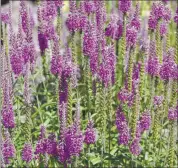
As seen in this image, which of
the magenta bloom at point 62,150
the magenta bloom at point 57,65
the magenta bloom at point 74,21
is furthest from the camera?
the magenta bloom at point 74,21

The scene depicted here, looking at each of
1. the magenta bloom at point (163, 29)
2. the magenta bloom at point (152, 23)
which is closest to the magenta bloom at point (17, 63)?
the magenta bloom at point (152, 23)

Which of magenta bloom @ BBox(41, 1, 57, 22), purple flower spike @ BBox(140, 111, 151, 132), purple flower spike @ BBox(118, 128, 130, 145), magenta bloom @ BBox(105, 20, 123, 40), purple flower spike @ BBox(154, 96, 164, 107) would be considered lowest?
purple flower spike @ BBox(118, 128, 130, 145)

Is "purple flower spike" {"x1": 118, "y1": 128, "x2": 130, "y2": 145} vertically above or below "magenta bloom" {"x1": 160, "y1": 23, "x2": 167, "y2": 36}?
below

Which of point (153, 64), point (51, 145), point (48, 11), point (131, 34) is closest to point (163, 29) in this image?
point (131, 34)

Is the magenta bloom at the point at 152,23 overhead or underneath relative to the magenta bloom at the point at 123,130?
overhead

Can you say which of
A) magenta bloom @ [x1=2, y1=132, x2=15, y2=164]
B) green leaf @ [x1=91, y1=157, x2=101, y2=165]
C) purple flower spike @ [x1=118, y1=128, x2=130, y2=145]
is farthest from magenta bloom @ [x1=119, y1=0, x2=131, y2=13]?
magenta bloom @ [x1=2, y1=132, x2=15, y2=164]

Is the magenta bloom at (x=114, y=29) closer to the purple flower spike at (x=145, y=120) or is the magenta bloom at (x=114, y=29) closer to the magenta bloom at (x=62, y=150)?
the purple flower spike at (x=145, y=120)

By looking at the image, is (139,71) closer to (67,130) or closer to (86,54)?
(86,54)

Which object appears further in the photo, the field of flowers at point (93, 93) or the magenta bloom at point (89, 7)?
the magenta bloom at point (89, 7)

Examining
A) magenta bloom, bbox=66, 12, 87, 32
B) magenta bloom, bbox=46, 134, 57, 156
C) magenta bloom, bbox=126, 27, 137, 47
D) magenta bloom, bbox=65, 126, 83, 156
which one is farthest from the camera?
magenta bloom, bbox=66, 12, 87, 32

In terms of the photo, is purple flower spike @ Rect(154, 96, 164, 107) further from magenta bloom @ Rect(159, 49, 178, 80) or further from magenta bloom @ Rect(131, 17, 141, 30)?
magenta bloom @ Rect(131, 17, 141, 30)

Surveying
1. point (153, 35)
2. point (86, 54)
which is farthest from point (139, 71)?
point (86, 54)

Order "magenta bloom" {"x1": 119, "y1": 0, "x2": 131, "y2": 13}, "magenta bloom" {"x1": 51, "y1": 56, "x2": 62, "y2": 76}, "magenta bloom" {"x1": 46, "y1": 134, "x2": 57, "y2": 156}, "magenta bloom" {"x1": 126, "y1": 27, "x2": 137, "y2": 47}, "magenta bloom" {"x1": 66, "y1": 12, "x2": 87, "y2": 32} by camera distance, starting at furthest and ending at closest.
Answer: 1. "magenta bloom" {"x1": 119, "y1": 0, "x2": 131, "y2": 13}
2. "magenta bloom" {"x1": 66, "y1": 12, "x2": 87, "y2": 32}
3. "magenta bloom" {"x1": 126, "y1": 27, "x2": 137, "y2": 47}
4. "magenta bloom" {"x1": 51, "y1": 56, "x2": 62, "y2": 76}
5. "magenta bloom" {"x1": 46, "y1": 134, "x2": 57, "y2": 156}

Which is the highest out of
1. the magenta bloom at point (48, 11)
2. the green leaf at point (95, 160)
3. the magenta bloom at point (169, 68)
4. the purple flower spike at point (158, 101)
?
the magenta bloom at point (48, 11)
